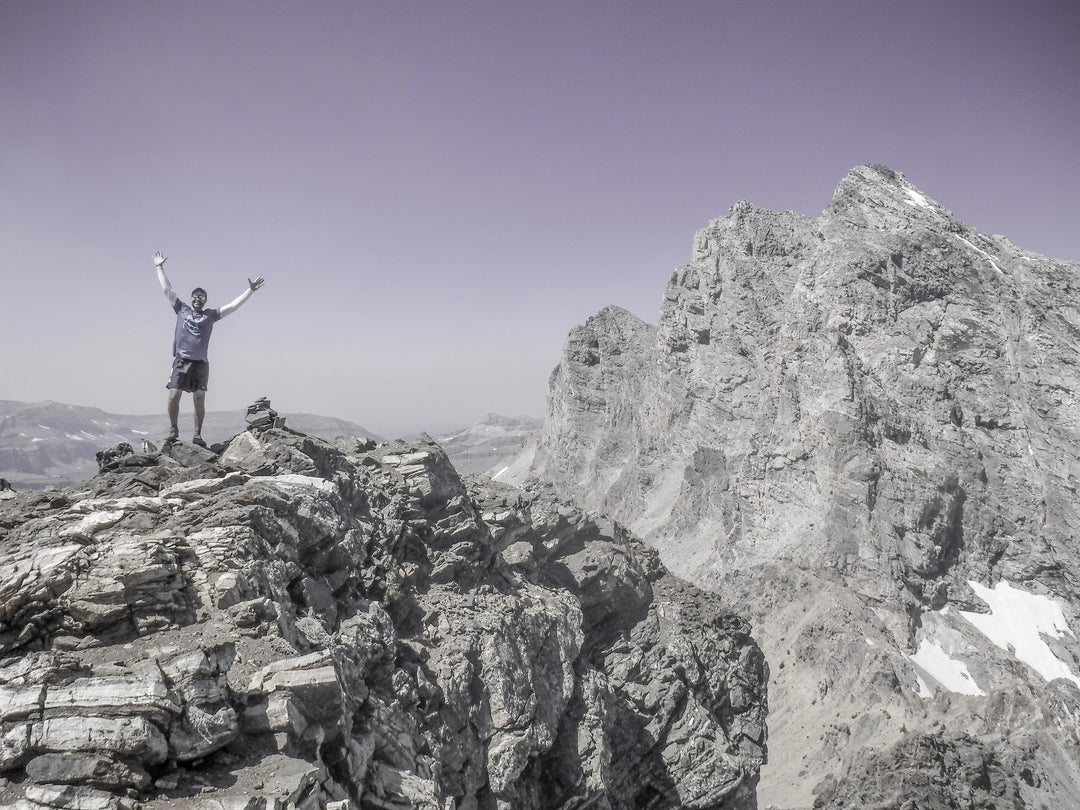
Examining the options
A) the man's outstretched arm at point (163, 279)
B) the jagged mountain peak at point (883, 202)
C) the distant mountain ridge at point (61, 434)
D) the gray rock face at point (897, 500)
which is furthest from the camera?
the distant mountain ridge at point (61, 434)

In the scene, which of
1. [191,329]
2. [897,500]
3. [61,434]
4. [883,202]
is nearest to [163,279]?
[191,329]

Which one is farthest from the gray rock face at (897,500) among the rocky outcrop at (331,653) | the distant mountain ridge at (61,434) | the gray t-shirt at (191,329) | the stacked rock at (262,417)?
the distant mountain ridge at (61,434)

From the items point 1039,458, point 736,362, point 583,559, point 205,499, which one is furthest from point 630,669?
point 736,362

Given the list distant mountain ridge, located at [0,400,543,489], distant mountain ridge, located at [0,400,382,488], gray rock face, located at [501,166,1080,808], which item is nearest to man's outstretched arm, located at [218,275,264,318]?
→ gray rock face, located at [501,166,1080,808]

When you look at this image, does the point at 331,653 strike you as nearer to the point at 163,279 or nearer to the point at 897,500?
the point at 163,279

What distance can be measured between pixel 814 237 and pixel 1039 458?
35711mm

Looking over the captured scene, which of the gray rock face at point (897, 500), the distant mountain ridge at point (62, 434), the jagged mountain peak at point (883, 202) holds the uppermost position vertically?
the jagged mountain peak at point (883, 202)

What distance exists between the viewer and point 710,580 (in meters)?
66.5

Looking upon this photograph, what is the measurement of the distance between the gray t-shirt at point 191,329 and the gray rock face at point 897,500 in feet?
134

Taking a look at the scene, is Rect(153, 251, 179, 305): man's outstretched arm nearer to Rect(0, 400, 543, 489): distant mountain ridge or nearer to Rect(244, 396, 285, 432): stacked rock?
Rect(244, 396, 285, 432): stacked rock

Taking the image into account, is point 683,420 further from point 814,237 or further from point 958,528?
point 958,528

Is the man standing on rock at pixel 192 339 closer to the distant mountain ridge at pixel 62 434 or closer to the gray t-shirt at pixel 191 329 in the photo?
the gray t-shirt at pixel 191 329

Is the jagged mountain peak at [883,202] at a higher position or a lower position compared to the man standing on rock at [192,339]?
higher

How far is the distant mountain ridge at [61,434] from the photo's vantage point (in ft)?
430
